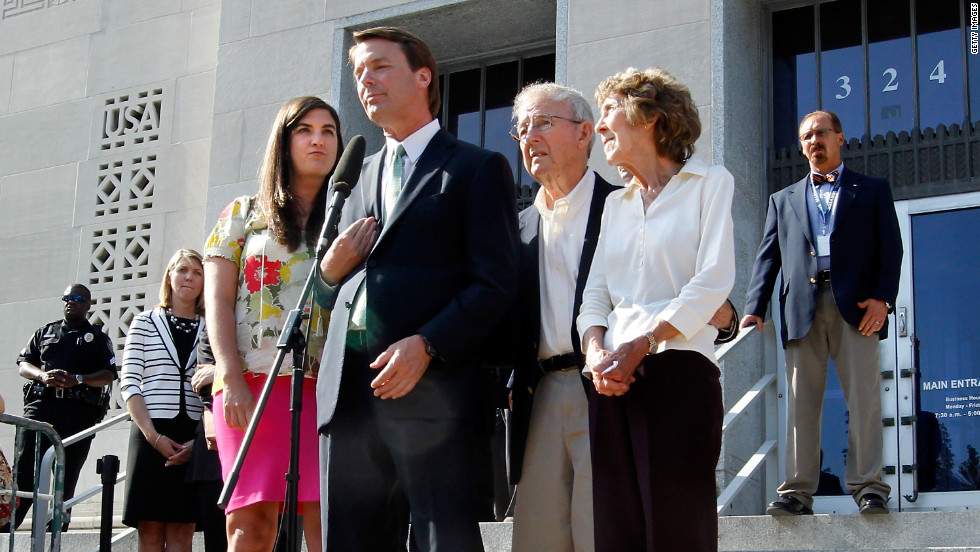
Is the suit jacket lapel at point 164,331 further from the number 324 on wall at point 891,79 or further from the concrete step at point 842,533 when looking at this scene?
the number 324 on wall at point 891,79

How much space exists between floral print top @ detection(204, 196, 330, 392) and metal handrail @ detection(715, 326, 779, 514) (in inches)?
120

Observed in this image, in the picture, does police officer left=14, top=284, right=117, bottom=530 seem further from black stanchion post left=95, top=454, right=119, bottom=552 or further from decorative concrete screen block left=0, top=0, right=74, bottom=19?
decorative concrete screen block left=0, top=0, right=74, bottom=19

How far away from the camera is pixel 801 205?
6.76m

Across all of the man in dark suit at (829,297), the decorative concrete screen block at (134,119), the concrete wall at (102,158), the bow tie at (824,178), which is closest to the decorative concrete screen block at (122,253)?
the concrete wall at (102,158)

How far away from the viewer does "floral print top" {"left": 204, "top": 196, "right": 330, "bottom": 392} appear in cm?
438

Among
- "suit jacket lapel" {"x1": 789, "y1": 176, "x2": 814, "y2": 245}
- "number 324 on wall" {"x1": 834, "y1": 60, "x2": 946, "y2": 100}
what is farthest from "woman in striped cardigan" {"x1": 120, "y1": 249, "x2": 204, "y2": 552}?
"number 324 on wall" {"x1": 834, "y1": 60, "x2": 946, "y2": 100}

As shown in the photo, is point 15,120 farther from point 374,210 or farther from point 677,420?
point 677,420

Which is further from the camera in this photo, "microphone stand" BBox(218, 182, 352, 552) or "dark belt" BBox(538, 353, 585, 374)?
"dark belt" BBox(538, 353, 585, 374)

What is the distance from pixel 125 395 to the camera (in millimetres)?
6438

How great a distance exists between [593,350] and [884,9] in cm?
681

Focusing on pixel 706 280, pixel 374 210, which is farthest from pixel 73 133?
pixel 706 280

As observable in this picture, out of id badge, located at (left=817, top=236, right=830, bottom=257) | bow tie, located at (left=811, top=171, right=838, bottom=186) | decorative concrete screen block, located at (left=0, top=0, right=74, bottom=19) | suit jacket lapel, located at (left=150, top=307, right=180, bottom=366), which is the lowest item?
suit jacket lapel, located at (left=150, top=307, right=180, bottom=366)

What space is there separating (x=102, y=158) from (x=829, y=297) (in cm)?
774

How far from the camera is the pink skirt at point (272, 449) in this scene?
4.24 m
